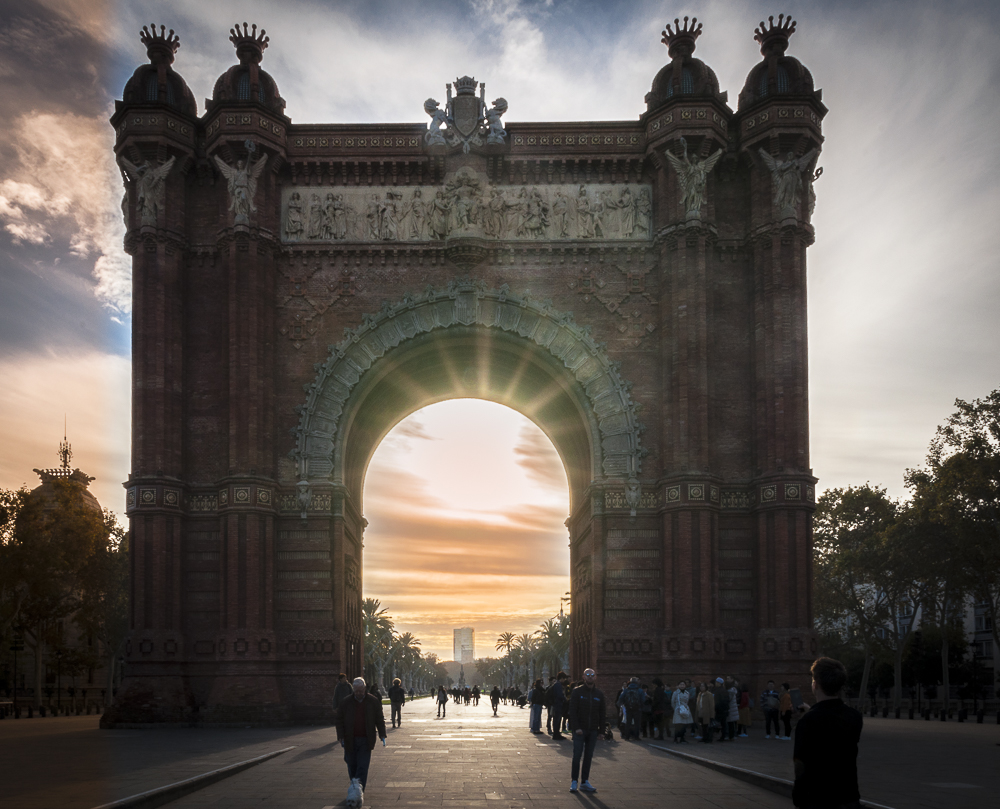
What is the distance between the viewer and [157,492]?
107 feet

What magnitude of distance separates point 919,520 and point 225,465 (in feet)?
92.8

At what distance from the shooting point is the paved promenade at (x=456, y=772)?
1438 centimetres

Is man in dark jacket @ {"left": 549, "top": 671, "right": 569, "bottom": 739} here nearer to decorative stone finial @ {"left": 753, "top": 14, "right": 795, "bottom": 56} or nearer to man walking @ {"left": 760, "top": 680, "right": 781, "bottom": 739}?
man walking @ {"left": 760, "top": 680, "right": 781, "bottom": 739}

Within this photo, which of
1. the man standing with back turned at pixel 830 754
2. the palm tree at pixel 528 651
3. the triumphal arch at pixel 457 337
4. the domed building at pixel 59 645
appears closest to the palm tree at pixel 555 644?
the palm tree at pixel 528 651

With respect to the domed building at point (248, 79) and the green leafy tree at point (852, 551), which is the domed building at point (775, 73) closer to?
the domed building at point (248, 79)

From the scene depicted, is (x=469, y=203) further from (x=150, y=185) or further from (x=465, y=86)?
(x=150, y=185)

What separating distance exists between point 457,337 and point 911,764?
65.7 feet

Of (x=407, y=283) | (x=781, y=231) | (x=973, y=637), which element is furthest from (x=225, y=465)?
(x=973, y=637)

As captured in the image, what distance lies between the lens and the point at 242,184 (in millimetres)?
34062

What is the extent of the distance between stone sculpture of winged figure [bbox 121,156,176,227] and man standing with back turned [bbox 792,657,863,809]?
101 ft

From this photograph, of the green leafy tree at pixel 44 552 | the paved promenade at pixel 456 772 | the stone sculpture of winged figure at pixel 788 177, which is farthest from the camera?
the green leafy tree at pixel 44 552

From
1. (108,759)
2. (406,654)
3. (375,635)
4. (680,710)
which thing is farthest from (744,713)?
(406,654)

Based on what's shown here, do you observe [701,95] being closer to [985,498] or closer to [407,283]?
[407,283]

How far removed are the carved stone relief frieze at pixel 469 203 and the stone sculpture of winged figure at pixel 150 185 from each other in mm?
3796
